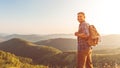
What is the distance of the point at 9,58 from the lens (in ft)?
68.6

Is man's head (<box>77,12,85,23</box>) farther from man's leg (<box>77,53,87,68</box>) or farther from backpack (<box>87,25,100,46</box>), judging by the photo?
man's leg (<box>77,53,87,68</box>)

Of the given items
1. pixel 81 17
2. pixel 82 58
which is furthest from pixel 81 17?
pixel 82 58

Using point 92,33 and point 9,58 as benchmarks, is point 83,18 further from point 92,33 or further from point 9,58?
point 9,58

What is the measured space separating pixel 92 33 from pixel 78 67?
1.56 m

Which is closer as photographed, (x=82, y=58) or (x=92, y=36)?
(x=92, y=36)

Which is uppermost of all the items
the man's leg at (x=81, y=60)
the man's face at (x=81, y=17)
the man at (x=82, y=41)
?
the man's face at (x=81, y=17)

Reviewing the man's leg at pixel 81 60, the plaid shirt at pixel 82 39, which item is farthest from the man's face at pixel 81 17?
the man's leg at pixel 81 60

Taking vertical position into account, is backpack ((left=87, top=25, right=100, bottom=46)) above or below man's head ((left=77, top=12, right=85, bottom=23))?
below

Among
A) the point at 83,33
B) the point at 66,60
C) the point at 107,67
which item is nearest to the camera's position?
the point at 83,33

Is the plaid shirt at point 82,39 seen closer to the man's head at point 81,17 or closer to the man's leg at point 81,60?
the man's head at point 81,17

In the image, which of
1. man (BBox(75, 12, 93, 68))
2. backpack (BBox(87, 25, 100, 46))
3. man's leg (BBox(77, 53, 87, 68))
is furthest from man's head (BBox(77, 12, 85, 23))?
man's leg (BBox(77, 53, 87, 68))

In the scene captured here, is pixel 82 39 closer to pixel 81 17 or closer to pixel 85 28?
pixel 85 28

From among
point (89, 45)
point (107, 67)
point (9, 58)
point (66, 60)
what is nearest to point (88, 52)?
point (89, 45)

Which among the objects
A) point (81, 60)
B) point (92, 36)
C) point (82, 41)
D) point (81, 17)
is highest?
point (81, 17)
